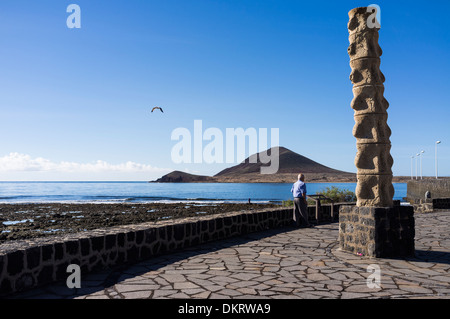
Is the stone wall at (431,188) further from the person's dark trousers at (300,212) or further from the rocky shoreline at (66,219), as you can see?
the person's dark trousers at (300,212)

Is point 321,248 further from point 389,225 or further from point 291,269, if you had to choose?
point 291,269

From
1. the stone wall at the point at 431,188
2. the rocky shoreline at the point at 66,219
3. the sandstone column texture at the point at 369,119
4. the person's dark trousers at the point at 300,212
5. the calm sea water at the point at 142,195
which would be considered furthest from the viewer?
the calm sea water at the point at 142,195

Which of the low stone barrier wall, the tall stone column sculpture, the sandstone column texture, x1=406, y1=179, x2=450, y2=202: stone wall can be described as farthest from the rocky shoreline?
x1=406, y1=179, x2=450, y2=202: stone wall

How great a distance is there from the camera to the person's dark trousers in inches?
441

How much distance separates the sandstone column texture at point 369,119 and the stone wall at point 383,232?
0.21 m

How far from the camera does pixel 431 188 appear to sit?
29766mm

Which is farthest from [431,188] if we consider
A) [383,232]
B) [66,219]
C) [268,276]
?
[268,276]

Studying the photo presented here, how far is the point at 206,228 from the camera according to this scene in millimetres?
8703

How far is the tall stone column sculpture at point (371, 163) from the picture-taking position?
7027 millimetres

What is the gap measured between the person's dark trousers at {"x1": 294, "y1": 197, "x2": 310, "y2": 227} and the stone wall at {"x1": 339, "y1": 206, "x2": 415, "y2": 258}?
12.4 feet

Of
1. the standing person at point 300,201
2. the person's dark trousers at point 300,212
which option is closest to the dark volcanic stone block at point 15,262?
the standing person at point 300,201

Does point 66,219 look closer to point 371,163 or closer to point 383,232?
point 371,163

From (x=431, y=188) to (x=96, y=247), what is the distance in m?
30.0
